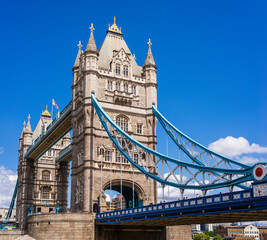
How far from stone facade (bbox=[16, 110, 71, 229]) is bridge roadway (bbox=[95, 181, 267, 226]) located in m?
42.8

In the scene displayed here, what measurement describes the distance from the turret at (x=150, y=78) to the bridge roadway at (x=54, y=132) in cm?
1154

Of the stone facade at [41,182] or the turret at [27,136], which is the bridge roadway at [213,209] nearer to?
the stone facade at [41,182]

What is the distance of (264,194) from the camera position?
2314 centimetres

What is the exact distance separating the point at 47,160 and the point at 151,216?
52.4 meters

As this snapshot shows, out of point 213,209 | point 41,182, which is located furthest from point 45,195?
point 213,209

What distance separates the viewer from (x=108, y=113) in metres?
50.4

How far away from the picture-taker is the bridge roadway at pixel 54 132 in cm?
5922

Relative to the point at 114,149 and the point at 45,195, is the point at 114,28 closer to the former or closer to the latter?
the point at 114,149

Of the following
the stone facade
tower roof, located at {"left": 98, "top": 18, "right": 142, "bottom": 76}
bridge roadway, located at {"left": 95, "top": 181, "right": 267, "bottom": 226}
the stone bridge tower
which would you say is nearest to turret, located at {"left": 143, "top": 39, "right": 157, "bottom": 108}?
the stone bridge tower

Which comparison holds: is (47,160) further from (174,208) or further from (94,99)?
(174,208)

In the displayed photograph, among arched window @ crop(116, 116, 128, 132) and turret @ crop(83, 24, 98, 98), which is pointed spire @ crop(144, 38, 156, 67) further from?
arched window @ crop(116, 116, 128, 132)

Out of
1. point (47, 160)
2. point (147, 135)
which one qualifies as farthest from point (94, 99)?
point (47, 160)

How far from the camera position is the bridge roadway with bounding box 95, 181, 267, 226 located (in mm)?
23797

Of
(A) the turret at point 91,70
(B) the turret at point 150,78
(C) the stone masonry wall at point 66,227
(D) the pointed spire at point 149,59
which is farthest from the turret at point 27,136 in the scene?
(C) the stone masonry wall at point 66,227
